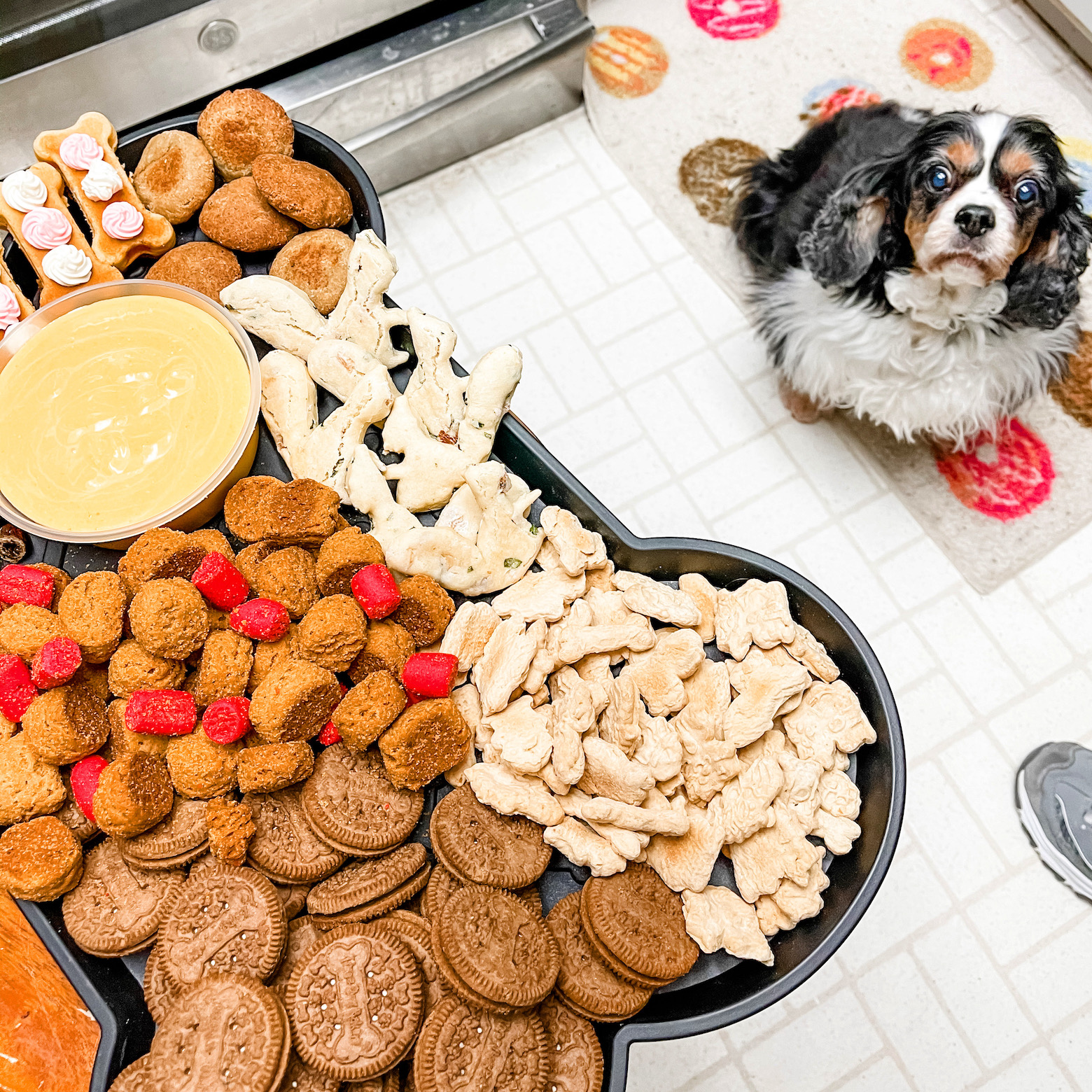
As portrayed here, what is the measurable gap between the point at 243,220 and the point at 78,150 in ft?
0.71

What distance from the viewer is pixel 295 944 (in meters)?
0.95

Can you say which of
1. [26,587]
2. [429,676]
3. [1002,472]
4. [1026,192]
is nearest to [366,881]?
[429,676]

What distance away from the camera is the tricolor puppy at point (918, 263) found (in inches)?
46.6

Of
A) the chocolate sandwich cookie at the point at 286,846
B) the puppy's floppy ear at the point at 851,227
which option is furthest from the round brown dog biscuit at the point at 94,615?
the puppy's floppy ear at the point at 851,227

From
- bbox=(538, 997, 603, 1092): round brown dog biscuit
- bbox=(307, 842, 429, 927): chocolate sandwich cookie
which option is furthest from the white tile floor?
bbox=(307, 842, 429, 927): chocolate sandwich cookie

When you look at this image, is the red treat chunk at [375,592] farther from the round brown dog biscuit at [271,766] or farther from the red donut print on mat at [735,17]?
the red donut print on mat at [735,17]

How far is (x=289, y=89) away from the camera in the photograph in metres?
1.70

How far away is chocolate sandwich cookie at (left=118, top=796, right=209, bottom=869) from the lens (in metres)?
0.94

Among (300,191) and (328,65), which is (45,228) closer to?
(300,191)

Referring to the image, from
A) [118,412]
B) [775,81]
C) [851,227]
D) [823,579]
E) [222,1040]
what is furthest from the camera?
[775,81]

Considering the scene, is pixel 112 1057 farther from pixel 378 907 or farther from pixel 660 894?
pixel 660 894

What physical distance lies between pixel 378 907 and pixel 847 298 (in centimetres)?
109

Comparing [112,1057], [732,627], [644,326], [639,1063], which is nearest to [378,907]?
[112,1057]

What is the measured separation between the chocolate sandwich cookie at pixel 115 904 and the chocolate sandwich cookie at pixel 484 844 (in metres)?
0.27
